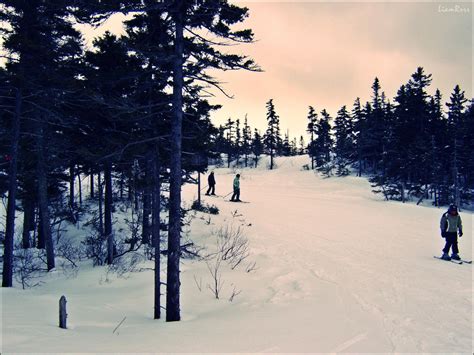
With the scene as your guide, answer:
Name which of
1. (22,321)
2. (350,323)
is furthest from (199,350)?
(22,321)

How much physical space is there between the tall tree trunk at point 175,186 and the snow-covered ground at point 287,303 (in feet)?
1.92

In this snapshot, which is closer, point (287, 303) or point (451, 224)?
point (287, 303)

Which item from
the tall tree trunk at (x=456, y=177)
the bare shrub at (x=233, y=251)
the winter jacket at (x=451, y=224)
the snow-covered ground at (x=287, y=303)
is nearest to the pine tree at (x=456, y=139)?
the tall tree trunk at (x=456, y=177)

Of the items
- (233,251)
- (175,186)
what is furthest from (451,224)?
(175,186)

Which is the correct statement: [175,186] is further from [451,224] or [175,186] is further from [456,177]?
[456,177]

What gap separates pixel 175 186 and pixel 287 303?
13.2 feet

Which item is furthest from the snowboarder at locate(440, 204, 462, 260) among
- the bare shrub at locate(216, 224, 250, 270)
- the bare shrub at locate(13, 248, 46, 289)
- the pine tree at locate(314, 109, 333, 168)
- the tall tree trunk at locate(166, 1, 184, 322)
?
the pine tree at locate(314, 109, 333, 168)

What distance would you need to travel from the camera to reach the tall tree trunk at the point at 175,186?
7.56 m

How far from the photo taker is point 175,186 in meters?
7.82

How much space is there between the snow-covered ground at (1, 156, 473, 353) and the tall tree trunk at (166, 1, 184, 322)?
1.92 feet

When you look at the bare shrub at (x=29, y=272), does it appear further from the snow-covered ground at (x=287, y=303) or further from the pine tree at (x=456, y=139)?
the pine tree at (x=456, y=139)

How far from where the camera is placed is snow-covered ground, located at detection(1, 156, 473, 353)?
5496 mm

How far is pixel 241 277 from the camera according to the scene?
403 inches

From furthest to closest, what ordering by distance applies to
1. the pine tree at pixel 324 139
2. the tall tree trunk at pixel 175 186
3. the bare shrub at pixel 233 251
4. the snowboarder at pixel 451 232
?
the pine tree at pixel 324 139 → the bare shrub at pixel 233 251 → the snowboarder at pixel 451 232 → the tall tree trunk at pixel 175 186
